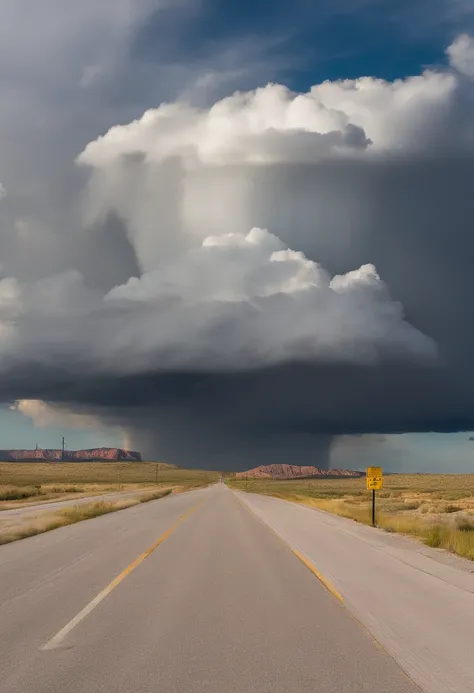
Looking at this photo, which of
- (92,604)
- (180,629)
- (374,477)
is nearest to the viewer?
(180,629)

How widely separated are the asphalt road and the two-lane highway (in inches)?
0.7

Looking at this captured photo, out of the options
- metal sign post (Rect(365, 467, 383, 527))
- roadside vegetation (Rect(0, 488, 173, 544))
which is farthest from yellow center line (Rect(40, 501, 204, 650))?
metal sign post (Rect(365, 467, 383, 527))

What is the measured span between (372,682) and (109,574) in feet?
28.4

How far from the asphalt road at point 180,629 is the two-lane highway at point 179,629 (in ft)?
0.06

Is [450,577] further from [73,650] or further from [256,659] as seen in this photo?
[73,650]

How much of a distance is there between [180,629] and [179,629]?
0.04 feet

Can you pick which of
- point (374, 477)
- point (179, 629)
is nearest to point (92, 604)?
point (179, 629)

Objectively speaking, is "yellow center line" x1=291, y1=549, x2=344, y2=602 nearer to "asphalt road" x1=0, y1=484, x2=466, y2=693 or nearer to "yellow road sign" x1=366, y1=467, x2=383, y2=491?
"asphalt road" x1=0, y1=484, x2=466, y2=693

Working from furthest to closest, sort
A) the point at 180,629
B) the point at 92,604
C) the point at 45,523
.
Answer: the point at 45,523
the point at 92,604
the point at 180,629

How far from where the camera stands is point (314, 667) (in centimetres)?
718

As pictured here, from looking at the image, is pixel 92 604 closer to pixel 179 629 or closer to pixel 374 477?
pixel 179 629

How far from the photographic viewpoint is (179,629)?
8984 millimetres

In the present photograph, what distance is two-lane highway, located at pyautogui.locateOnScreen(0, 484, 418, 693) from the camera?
6715 millimetres

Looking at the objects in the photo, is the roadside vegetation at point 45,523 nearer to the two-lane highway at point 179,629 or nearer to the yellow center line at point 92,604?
the yellow center line at point 92,604
